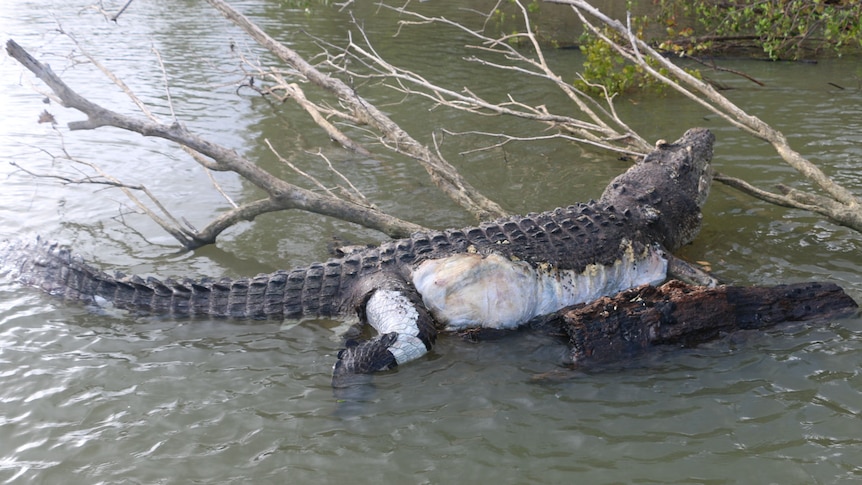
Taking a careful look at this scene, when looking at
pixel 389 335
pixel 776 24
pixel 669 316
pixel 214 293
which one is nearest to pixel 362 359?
pixel 389 335

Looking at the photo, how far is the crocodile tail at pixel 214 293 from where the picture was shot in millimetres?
5418

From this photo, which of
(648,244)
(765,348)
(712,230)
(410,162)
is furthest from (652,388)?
(410,162)

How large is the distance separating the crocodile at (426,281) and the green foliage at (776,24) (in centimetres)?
471

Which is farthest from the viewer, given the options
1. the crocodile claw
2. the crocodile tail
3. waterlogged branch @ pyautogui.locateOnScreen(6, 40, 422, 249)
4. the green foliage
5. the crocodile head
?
the green foliage

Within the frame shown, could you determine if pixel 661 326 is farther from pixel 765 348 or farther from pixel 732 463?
pixel 732 463

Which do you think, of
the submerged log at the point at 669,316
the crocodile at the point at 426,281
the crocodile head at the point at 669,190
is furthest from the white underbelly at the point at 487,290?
the crocodile head at the point at 669,190

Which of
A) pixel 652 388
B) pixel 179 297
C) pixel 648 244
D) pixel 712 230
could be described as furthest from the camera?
pixel 712 230

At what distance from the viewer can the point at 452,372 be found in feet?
15.8

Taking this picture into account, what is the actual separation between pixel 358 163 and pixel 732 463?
21.3ft

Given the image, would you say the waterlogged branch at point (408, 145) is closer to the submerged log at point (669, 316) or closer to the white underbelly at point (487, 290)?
the white underbelly at point (487, 290)

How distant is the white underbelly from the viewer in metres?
5.27

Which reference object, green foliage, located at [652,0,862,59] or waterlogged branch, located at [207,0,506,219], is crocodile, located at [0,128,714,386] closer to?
waterlogged branch, located at [207,0,506,219]

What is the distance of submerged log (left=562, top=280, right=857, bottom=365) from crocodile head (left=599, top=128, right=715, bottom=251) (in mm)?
1106

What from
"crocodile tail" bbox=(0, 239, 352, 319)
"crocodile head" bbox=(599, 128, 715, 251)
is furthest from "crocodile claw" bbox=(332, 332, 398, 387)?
"crocodile head" bbox=(599, 128, 715, 251)
